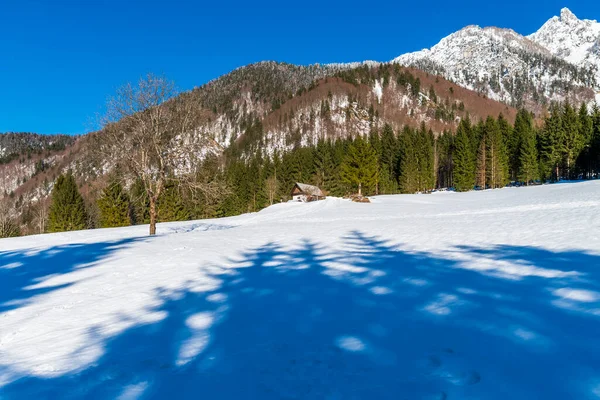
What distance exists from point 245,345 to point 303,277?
3487 mm

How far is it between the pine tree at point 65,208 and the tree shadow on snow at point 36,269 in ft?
132

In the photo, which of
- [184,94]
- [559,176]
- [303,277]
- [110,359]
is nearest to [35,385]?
[110,359]

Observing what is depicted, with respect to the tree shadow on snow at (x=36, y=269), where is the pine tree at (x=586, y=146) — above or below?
above

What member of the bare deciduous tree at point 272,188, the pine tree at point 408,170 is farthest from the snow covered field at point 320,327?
the pine tree at point 408,170

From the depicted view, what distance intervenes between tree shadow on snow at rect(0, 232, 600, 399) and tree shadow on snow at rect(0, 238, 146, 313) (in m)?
3.33

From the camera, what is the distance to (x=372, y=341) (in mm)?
4047

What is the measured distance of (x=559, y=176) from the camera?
60312 mm

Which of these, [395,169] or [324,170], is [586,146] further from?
[324,170]

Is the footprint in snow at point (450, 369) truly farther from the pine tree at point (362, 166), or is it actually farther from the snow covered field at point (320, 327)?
the pine tree at point (362, 166)

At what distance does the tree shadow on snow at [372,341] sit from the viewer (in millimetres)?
3064

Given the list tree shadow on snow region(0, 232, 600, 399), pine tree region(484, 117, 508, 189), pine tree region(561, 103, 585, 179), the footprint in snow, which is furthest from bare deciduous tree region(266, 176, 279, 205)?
the footprint in snow

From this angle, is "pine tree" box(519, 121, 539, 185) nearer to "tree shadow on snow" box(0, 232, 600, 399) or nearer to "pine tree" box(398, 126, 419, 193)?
"pine tree" box(398, 126, 419, 193)

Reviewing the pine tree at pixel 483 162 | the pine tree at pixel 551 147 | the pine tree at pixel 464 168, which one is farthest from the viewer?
the pine tree at pixel 464 168

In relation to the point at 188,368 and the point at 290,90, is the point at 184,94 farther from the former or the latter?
the point at 290,90
